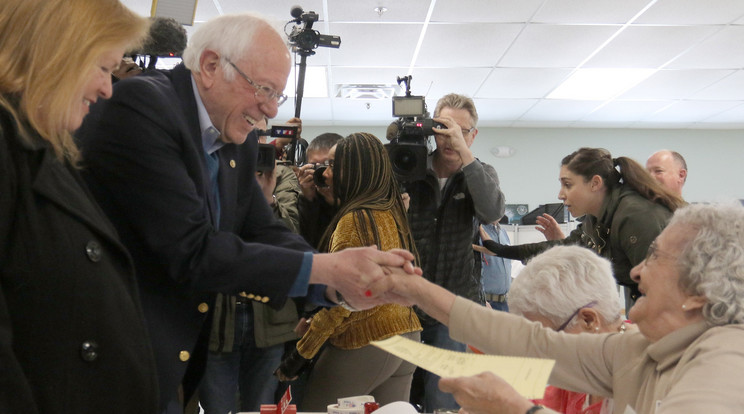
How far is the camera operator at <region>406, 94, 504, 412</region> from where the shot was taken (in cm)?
277

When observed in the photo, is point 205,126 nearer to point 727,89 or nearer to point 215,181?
point 215,181

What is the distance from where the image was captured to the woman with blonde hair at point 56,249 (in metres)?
0.97

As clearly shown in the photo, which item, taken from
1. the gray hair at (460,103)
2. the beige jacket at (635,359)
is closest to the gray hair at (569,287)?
the beige jacket at (635,359)

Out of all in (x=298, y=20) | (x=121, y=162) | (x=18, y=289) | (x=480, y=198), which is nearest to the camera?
(x=18, y=289)

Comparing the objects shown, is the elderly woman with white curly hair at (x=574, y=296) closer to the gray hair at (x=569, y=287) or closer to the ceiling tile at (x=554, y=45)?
the gray hair at (x=569, y=287)

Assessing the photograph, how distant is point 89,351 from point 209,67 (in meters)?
0.77

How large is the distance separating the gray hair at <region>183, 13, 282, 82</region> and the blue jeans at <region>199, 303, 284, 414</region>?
1.27 m

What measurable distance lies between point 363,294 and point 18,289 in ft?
2.84

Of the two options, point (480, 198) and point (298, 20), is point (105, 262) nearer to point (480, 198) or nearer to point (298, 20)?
point (480, 198)

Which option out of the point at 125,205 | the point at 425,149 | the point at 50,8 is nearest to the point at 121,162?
the point at 125,205

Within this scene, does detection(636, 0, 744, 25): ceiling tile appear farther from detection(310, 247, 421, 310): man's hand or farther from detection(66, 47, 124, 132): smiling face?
detection(66, 47, 124, 132): smiling face

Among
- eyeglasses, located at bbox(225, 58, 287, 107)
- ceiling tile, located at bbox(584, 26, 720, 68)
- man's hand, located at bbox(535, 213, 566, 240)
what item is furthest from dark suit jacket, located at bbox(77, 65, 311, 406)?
ceiling tile, located at bbox(584, 26, 720, 68)

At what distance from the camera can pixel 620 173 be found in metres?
2.90

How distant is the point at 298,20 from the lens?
9.93ft
